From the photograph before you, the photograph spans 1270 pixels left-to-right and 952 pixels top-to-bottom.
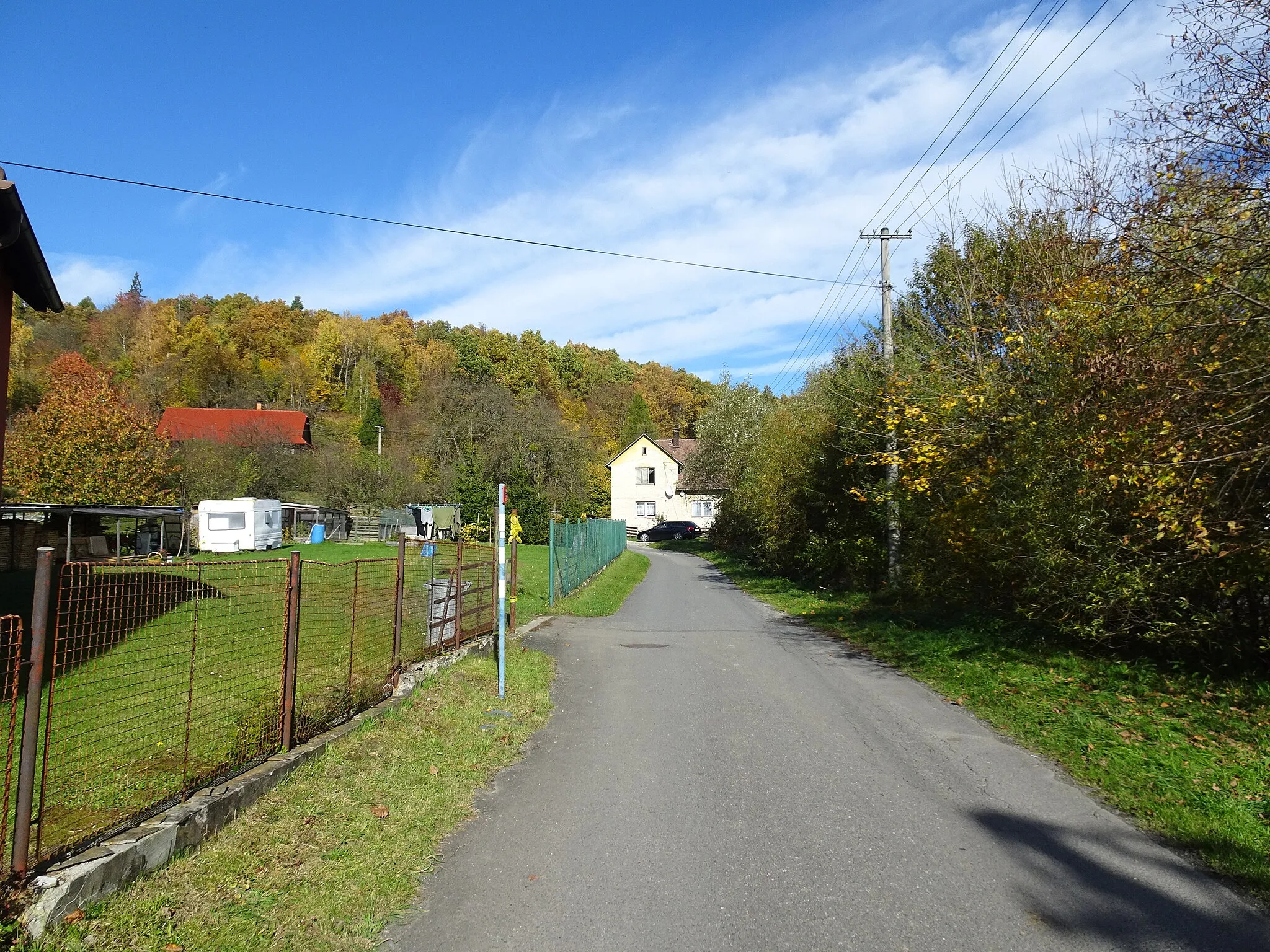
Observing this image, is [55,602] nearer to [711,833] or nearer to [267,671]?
[711,833]

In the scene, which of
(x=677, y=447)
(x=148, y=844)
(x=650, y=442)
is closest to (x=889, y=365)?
(x=148, y=844)

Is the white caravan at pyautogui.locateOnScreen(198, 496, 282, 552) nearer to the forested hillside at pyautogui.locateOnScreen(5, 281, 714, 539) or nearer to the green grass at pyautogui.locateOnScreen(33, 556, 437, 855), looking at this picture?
the forested hillside at pyautogui.locateOnScreen(5, 281, 714, 539)

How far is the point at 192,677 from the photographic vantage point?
482 centimetres

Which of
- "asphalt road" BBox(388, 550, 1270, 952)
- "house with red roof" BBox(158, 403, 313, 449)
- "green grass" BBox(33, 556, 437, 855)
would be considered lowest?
"asphalt road" BBox(388, 550, 1270, 952)

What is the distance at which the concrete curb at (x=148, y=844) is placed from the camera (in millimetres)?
3471

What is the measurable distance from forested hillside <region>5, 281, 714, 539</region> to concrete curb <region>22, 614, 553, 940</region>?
112 feet

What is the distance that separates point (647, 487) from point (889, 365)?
187ft

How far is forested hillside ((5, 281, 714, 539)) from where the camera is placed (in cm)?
4975

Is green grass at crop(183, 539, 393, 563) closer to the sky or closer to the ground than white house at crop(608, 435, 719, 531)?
closer to the ground

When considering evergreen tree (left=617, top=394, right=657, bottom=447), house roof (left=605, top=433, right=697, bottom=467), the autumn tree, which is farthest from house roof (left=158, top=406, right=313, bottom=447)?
evergreen tree (left=617, top=394, right=657, bottom=447)

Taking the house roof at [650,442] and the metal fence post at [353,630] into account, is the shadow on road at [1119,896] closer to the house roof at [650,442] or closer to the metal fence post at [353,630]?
the metal fence post at [353,630]

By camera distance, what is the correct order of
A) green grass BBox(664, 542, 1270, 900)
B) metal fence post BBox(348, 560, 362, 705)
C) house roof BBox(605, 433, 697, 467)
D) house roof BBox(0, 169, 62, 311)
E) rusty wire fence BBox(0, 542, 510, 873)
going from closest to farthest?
rusty wire fence BBox(0, 542, 510, 873), green grass BBox(664, 542, 1270, 900), metal fence post BBox(348, 560, 362, 705), house roof BBox(0, 169, 62, 311), house roof BBox(605, 433, 697, 467)

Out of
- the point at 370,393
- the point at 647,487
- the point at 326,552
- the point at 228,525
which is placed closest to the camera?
the point at 326,552

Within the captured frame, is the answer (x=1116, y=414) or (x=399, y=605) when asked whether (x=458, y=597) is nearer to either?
(x=399, y=605)
